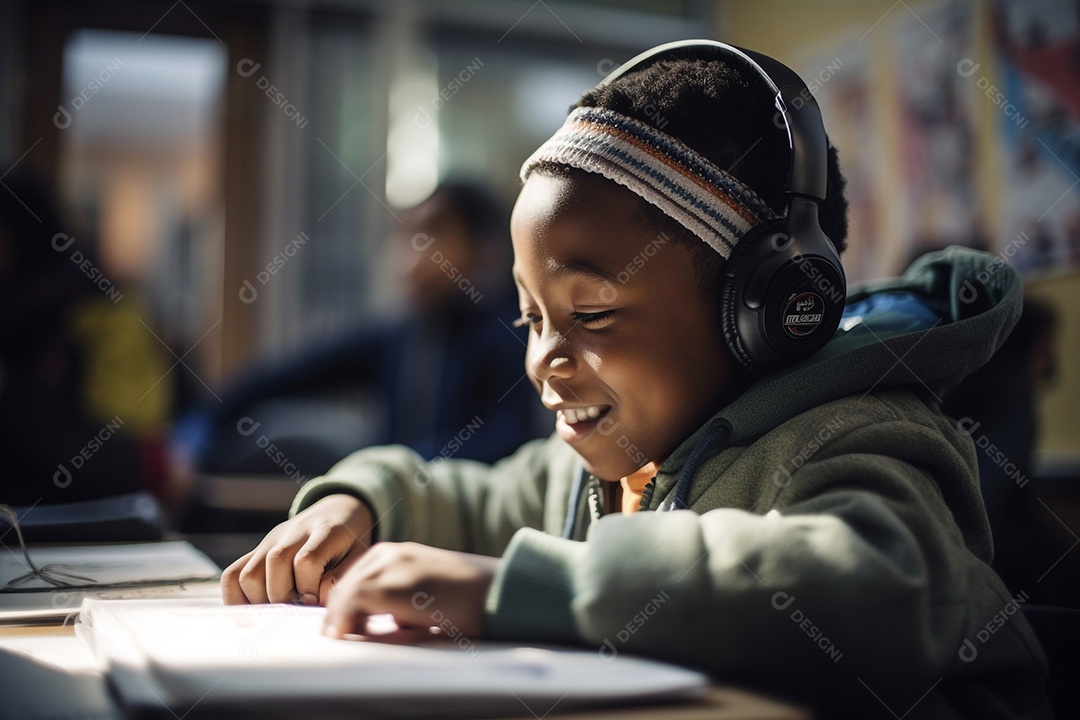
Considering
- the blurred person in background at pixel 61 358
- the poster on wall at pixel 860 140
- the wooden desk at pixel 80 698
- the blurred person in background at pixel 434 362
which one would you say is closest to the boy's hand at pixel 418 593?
the wooden desk at pixel 80 698

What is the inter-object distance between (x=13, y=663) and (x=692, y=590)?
0.39 meters

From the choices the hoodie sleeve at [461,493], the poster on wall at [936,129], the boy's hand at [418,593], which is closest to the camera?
the boy's hand at [418,593]

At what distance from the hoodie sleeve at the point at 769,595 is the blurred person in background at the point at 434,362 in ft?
5.42

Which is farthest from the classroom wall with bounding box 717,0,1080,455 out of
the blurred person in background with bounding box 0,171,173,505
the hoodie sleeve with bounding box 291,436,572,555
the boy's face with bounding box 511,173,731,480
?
the blurred person in background with bounding box 0,171,173,505

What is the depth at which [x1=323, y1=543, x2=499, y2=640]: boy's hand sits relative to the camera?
0.51 metres

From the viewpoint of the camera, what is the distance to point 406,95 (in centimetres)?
403

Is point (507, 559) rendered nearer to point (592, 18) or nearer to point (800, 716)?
point (800, 716)

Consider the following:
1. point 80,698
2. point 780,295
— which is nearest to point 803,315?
point 780,295

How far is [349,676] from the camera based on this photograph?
435mm

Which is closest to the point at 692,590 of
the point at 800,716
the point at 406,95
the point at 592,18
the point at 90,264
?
the point at 800,716

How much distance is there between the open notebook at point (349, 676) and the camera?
0.41 meters

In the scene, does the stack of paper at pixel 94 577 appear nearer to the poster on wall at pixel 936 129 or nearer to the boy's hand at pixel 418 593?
the boy's hand at pixel 418 593

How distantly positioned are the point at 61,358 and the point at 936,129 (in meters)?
2.62

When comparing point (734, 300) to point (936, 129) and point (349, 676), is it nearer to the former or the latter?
point (349, 676)
